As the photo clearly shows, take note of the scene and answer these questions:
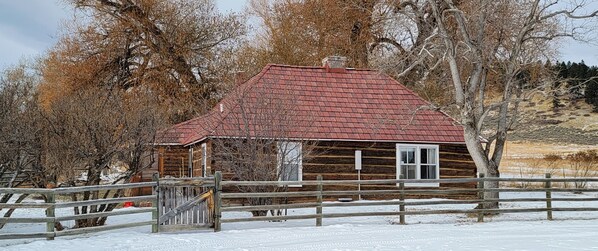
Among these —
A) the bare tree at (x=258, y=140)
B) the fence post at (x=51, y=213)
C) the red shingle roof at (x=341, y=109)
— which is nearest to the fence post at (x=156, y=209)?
the fence post at (x=51, y=213)

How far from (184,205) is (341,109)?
33.1 feet

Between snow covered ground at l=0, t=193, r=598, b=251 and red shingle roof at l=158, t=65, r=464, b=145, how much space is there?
4.68 metres

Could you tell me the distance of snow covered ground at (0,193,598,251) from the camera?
42.6 feet

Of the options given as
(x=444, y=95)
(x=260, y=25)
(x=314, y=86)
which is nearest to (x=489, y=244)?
(x=314, y=86)

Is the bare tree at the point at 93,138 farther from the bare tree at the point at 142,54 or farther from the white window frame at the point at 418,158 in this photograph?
the bare tree at the point at 142,54

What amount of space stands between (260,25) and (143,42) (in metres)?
10.9

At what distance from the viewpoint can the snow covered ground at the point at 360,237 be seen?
42.6 feet

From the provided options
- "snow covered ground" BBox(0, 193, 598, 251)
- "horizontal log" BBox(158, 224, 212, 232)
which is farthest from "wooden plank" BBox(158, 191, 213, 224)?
"snow covered ground" BBox(0, 193, 598, 251)

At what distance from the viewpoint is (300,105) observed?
921 inches

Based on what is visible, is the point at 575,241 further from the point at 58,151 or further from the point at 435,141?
the point at 58,151

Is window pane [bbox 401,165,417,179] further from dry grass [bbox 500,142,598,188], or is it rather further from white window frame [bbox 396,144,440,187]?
dry grass [bbox 500,142,598,188]

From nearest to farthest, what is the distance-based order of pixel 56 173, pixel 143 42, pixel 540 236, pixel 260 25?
pixel 540 236, pixel 56 173, pixel 143 42, pixel 260 25

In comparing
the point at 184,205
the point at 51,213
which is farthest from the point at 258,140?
the point at 51,213

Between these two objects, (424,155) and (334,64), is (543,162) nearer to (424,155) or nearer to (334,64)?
(424,155)
